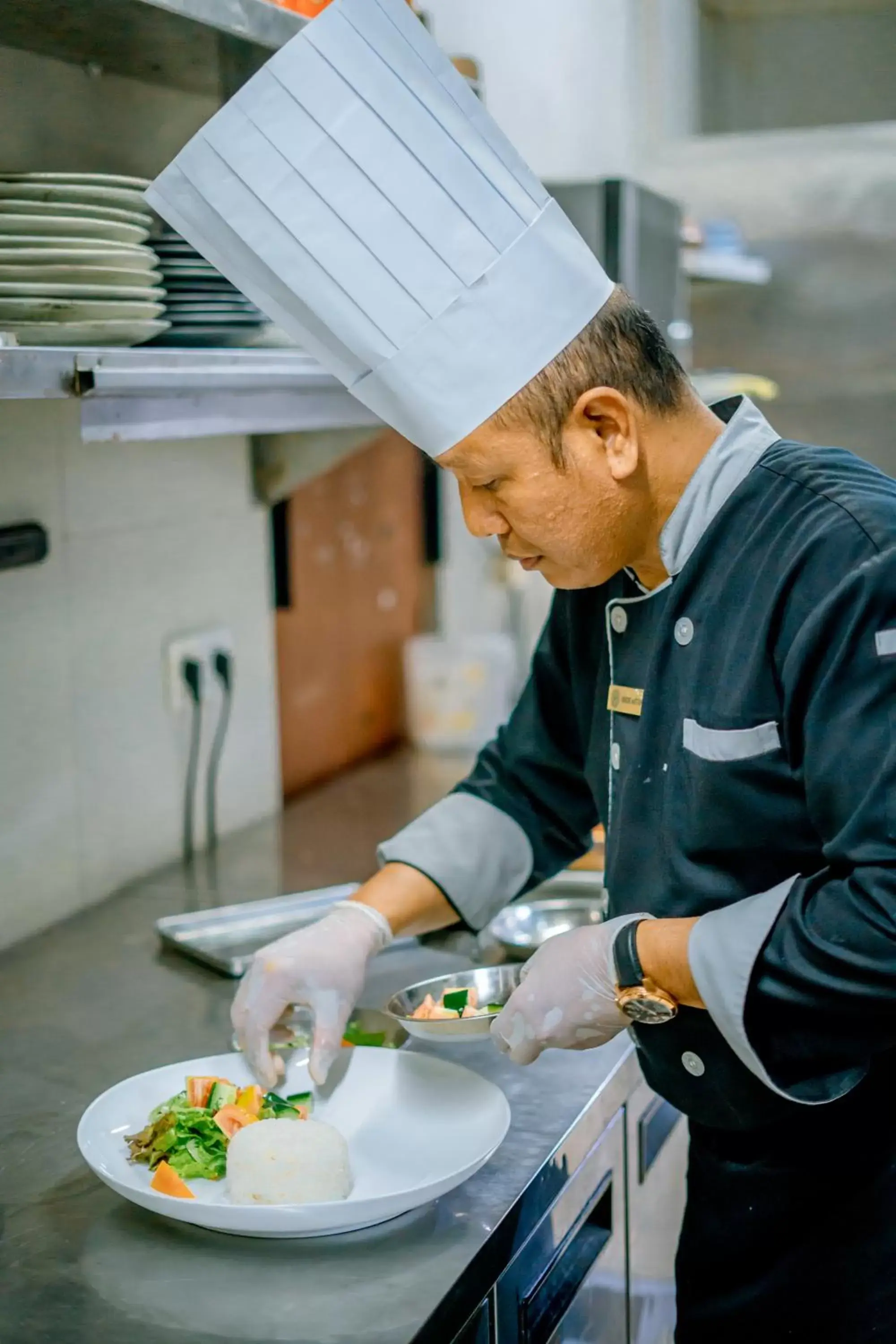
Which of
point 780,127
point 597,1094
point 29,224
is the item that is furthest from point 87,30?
point 780,127

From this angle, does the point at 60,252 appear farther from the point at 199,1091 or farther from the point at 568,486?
the point at 199,1091

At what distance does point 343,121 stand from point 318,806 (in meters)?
1.40

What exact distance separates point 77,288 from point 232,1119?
28.3 inches

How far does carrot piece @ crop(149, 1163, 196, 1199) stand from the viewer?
108 centimetres

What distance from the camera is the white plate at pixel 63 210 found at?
4.06ft

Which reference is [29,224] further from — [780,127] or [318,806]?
[780,127]

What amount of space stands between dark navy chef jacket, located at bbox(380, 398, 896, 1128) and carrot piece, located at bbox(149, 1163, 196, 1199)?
39 centimetres

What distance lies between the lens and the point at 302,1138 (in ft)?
3.56

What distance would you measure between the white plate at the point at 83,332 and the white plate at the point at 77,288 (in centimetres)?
2

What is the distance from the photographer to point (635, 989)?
1.10 m

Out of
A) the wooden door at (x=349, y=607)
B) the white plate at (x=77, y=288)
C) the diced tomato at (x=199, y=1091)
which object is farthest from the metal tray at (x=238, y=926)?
the white plate at (x=77, y=288)

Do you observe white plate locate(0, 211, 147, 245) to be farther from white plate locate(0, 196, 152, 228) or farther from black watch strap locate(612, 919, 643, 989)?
black watch strap locate(612, 919, 643, 989)

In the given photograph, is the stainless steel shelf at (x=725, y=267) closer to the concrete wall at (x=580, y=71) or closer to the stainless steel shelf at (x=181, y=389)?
the concrete wall at (x=580, y=71)

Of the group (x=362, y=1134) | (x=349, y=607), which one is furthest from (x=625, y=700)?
(x=349, y=607)
